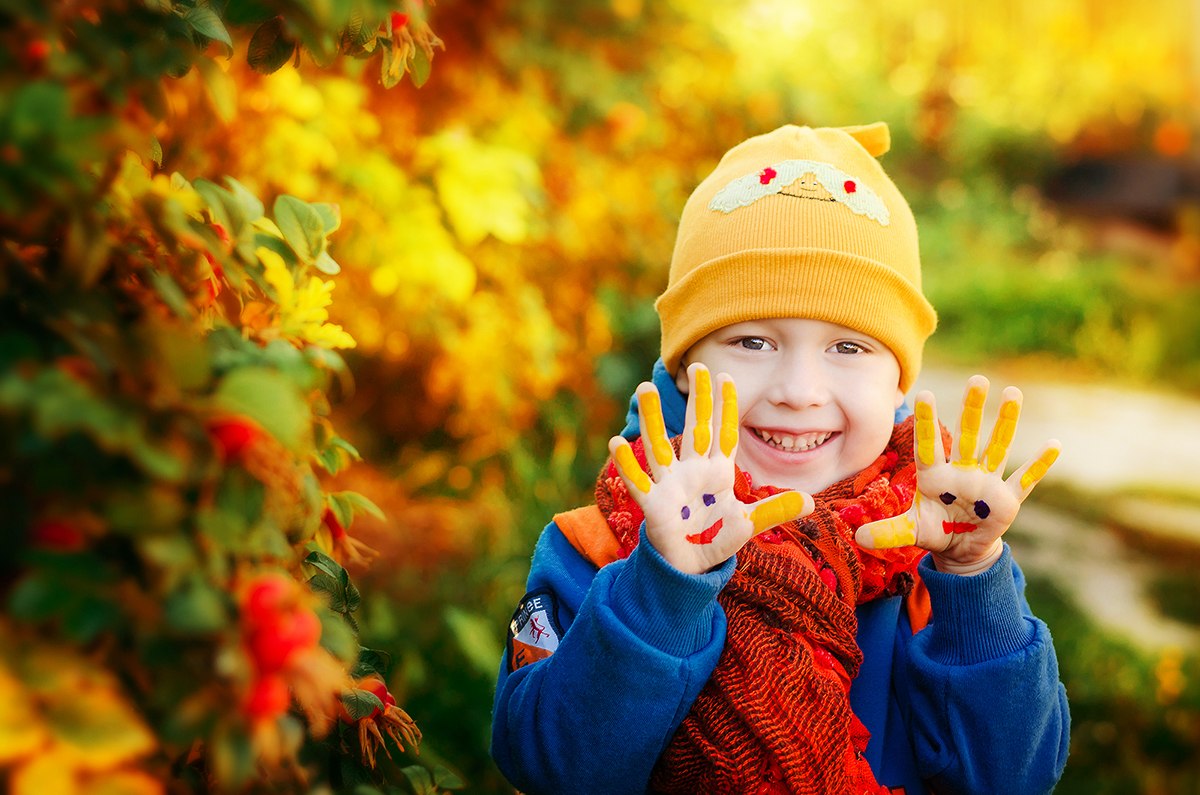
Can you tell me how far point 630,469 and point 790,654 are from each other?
0.32m

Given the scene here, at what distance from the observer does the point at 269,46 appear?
1061 mm

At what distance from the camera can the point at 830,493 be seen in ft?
4.92

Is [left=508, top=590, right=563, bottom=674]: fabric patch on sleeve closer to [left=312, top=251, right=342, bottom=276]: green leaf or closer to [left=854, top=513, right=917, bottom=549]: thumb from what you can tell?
[left=854, top=513, right=917, bottom=549]: thumb

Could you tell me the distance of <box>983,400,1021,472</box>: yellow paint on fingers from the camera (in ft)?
4.26

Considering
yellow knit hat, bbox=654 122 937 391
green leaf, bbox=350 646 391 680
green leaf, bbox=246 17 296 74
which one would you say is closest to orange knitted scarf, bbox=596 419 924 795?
yellow knit hat, bbox=654 122 937 391

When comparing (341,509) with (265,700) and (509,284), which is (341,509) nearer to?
(265,700)

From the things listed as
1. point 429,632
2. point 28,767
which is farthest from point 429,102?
point 28,767

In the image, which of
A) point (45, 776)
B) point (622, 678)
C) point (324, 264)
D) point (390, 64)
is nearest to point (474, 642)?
point (622, 678)

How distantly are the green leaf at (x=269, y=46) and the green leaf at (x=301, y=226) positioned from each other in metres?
0.13

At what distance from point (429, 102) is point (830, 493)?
1.97 m

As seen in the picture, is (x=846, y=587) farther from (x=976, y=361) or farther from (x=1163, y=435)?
(x=976, y=361)

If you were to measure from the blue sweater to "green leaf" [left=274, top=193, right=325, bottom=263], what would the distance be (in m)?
0.48

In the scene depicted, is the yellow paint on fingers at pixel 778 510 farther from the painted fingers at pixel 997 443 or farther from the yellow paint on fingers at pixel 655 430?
the painted fingers at pixel 997 443

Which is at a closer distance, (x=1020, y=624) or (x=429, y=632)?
(x=1020, y=624)
